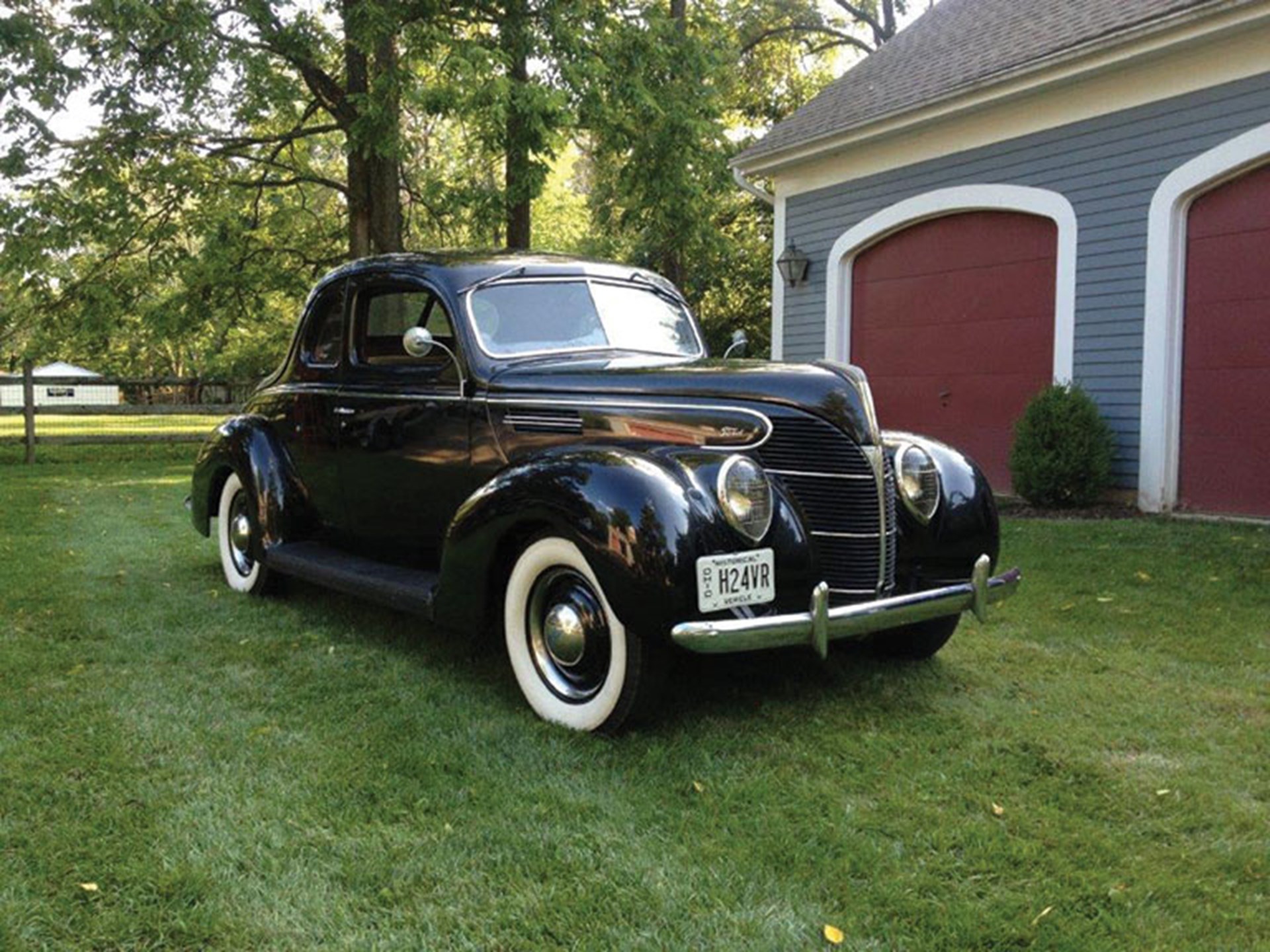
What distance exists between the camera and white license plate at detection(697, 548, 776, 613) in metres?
2.91

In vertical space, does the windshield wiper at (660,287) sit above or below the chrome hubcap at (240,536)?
above

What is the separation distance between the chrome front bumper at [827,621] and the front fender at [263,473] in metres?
2.70

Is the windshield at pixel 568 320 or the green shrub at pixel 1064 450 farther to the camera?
the green shrub at pixel 1064 450

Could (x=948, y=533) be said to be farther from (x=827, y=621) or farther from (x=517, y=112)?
(x=517, y=112)

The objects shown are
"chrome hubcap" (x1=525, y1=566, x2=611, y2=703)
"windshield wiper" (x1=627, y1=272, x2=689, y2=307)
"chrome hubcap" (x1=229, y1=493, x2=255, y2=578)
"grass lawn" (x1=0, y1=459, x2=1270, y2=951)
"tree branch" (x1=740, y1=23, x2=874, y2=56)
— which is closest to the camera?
"grass lawn" (x1=0, y1=459, x2=1270, y2=951)

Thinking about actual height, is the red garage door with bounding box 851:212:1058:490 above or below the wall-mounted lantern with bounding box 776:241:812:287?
below

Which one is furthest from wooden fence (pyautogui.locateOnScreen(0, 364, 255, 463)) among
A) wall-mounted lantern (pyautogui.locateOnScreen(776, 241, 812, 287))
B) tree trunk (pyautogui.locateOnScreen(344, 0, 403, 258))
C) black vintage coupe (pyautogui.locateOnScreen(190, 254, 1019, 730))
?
black vintage coupe (pyautogui.locateOnScreen(190, 254, 1019, 730))

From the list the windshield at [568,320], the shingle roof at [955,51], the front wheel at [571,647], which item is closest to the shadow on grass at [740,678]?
the front wheel at [571,647]

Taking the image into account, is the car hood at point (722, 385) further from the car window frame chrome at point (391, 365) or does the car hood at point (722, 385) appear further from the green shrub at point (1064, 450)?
the green shrub at point (1064, 450)

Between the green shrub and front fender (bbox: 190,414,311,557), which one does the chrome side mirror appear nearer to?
front fender (bbox: 190,414,311,557)

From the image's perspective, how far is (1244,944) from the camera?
2020 millimetres

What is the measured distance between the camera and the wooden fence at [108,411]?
13.9 meters

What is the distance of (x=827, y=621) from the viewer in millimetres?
2971

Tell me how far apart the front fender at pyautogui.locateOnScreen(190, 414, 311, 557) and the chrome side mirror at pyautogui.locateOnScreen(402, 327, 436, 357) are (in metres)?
1.36
